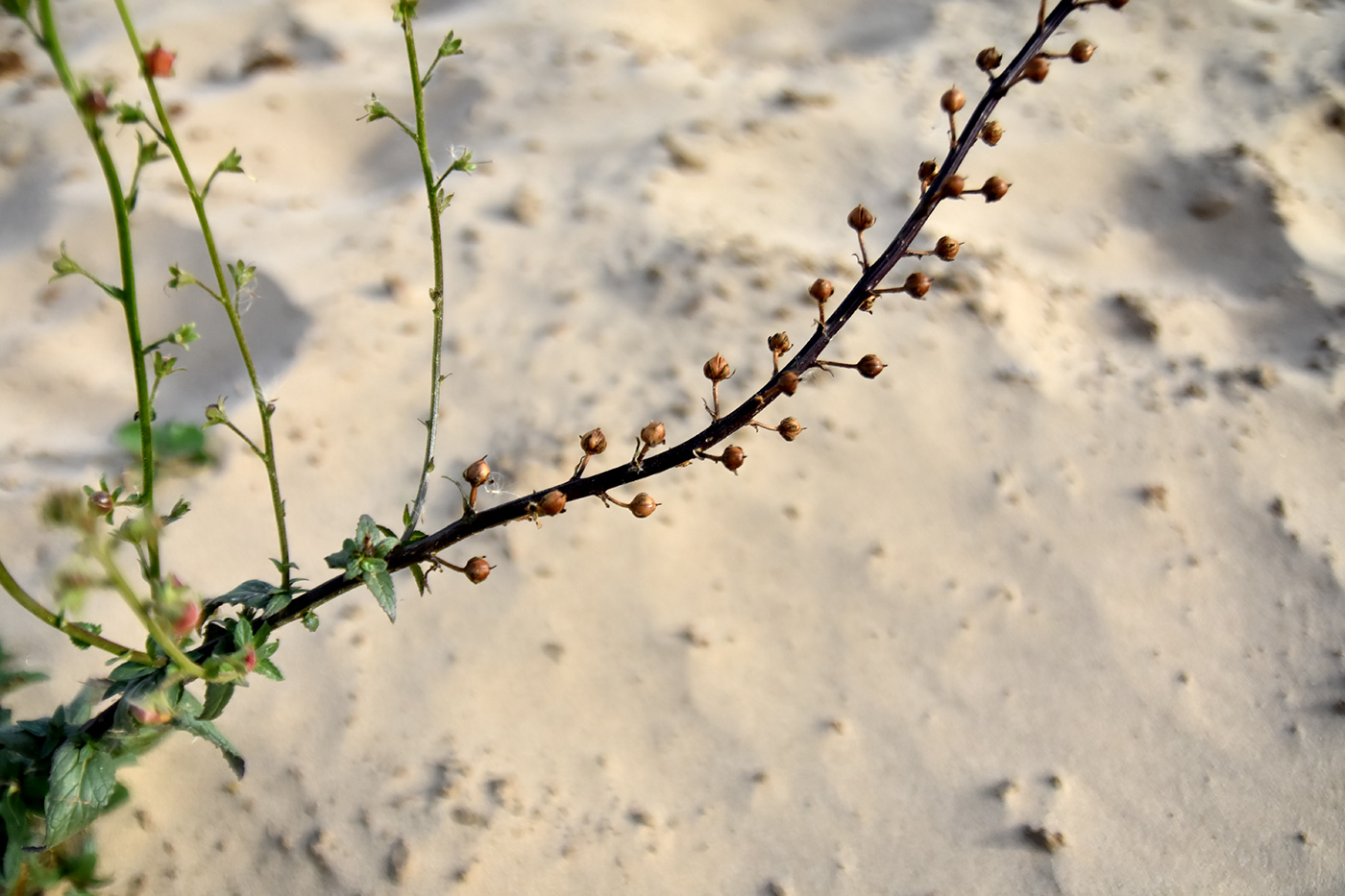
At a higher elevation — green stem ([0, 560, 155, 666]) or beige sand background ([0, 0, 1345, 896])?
green stem ([0, 560, 155, 666])

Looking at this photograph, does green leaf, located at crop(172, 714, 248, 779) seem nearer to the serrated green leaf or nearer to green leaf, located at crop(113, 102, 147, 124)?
the serrated green leaf

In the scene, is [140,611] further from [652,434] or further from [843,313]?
[843,313]

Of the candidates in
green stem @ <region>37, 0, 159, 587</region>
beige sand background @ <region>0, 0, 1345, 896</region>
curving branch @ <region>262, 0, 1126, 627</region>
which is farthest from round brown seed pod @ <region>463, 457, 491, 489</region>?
beige sand background @ <region>0, 0, 1345, 896</region>

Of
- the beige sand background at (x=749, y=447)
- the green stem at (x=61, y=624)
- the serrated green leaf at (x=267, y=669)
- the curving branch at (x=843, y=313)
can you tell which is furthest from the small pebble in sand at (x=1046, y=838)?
the green stem at (x=61, y=624)

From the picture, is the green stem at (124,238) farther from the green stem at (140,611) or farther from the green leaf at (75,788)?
the green leaf at (75,788)

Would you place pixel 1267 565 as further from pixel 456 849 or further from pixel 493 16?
pixel 493 16
